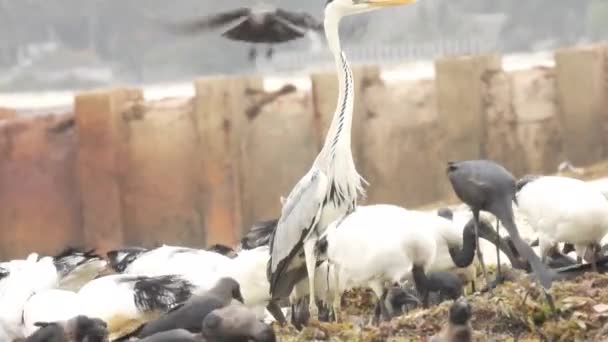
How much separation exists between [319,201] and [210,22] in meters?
3.83

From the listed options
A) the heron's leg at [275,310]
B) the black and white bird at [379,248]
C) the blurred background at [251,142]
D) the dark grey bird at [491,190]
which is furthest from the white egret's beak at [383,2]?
the blurred background at [251,142]

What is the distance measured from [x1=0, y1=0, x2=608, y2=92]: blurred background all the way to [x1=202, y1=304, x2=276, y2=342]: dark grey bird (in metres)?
23.8

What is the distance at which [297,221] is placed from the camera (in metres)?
9.02

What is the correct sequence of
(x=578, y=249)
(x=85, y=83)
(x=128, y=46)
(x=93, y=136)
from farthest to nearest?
(x=85, y=83) → (x=128, y=46) → (x=93, y=136) → (x=578, y=249)

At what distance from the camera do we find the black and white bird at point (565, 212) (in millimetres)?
8789

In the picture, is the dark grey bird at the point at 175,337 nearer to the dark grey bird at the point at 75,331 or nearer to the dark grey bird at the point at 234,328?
the dark grey bird at the point at 234,328

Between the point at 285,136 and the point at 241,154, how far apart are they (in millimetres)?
564

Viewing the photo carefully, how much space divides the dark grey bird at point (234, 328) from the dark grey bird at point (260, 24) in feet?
18.4

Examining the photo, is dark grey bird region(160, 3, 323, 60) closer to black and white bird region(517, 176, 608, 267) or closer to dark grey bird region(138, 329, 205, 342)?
black and white bird region(517, 176, 608, 267)

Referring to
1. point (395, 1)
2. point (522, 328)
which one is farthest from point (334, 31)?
point (522, 328)

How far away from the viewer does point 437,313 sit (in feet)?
26.1

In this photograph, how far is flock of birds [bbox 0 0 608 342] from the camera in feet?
27.0

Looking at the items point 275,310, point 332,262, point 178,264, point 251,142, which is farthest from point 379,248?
point 251,142

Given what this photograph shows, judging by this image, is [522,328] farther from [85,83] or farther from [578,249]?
[85,83]
